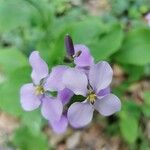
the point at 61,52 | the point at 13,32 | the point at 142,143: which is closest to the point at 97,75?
the point at 61,52

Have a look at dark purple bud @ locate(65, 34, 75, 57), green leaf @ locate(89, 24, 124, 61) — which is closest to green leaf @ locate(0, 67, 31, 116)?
green leaf @ locate(89, 24, 124, 61)

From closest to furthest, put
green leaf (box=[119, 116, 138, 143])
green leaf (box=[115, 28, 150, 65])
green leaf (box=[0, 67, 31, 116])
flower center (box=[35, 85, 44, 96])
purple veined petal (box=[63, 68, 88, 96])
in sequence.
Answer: purple veined petal (box=[63, 68, 88, 96]) → flower center (box=[35, 85, 44, 96]) → green leaf (box=[0, 67, 31, 116]) → green leaf (box=[115, 28, 150, 65]) → green leaf (box=[119, 116, 138, 143])

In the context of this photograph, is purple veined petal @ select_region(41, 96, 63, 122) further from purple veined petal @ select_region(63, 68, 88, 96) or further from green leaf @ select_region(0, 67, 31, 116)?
green leaf @ select_region(0, 67, 31, 116)

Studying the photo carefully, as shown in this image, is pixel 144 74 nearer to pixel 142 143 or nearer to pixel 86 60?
pixel 142 143

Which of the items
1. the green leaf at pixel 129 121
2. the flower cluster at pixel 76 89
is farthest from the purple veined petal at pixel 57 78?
the green leaf at pixel 129 121

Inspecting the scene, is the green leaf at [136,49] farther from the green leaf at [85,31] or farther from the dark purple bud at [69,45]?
the dark purple bud at [69,45]

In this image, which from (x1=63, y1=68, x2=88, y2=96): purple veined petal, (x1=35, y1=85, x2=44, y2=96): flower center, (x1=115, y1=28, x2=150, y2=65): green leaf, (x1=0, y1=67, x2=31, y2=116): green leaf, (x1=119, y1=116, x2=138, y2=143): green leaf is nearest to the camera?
(x1=63, y1=68, x2=88, y2=96): purple veined petal
